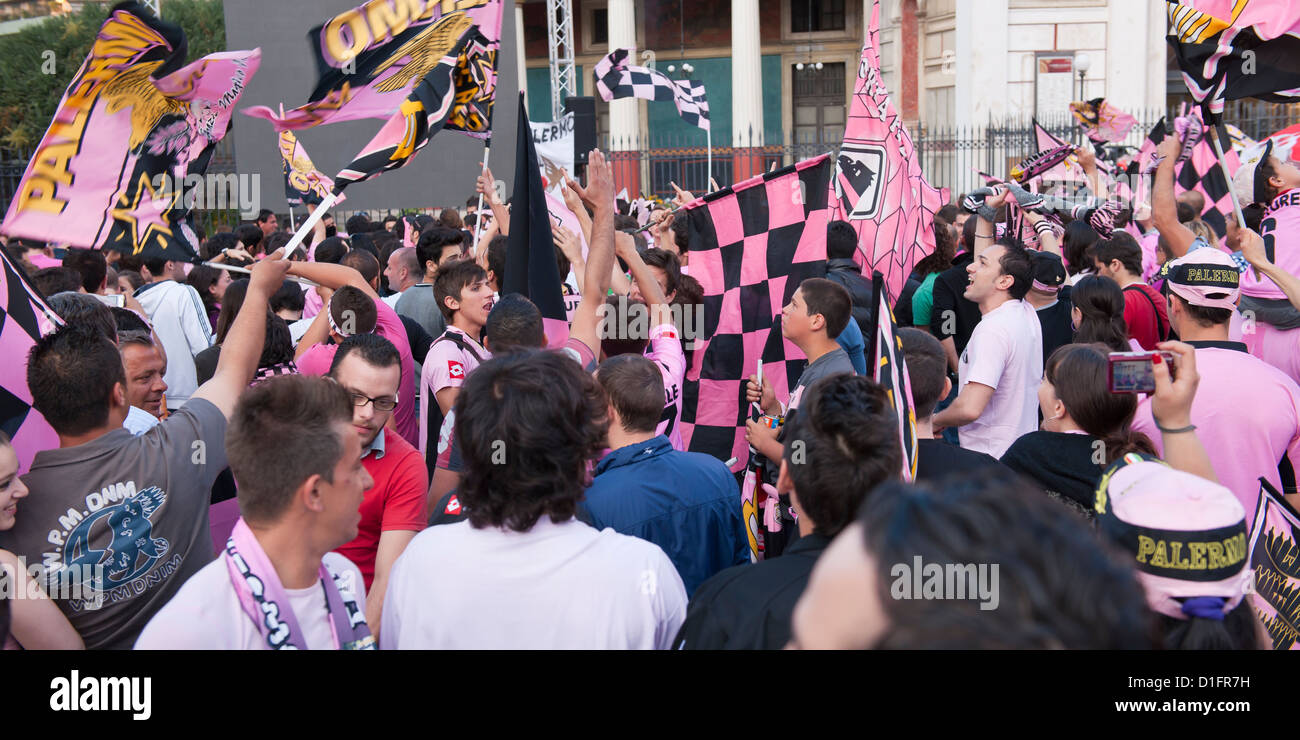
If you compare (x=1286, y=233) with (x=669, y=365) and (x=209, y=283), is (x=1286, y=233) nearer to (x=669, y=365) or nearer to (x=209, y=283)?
(x=669, y=365)

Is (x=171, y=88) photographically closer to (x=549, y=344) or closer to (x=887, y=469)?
(x=549, y=344)

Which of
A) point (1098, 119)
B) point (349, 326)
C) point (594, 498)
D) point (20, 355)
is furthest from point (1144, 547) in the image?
point (1098, 119)

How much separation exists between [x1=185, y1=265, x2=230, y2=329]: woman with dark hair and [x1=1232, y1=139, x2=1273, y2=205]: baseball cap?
694cm

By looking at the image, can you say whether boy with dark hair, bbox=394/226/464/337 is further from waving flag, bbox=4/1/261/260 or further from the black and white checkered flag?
the black and white checkered flag

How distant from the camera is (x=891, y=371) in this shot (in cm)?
275

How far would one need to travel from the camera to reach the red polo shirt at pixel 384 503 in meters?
3.08

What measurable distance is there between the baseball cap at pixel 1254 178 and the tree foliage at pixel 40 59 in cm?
2526

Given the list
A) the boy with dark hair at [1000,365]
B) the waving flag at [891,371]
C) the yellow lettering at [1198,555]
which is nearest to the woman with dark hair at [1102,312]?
the boy with dark hair at [1000,365]

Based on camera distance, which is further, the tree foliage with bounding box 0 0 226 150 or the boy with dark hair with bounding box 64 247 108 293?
the tree foliage with bounding box 0 0 226 150

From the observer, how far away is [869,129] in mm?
6383

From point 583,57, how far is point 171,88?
31.2 metres

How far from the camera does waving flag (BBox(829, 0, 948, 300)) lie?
6.16 m

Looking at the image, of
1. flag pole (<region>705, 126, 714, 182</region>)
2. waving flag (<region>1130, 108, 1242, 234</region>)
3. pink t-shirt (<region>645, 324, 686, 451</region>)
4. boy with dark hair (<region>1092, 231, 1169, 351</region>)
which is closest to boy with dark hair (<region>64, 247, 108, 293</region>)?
pink t-shirt (<region>645, 324, 686, 451</region>)

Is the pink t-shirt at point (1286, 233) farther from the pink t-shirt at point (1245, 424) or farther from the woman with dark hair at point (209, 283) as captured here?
the woman with dark hair at point (209, 283)
